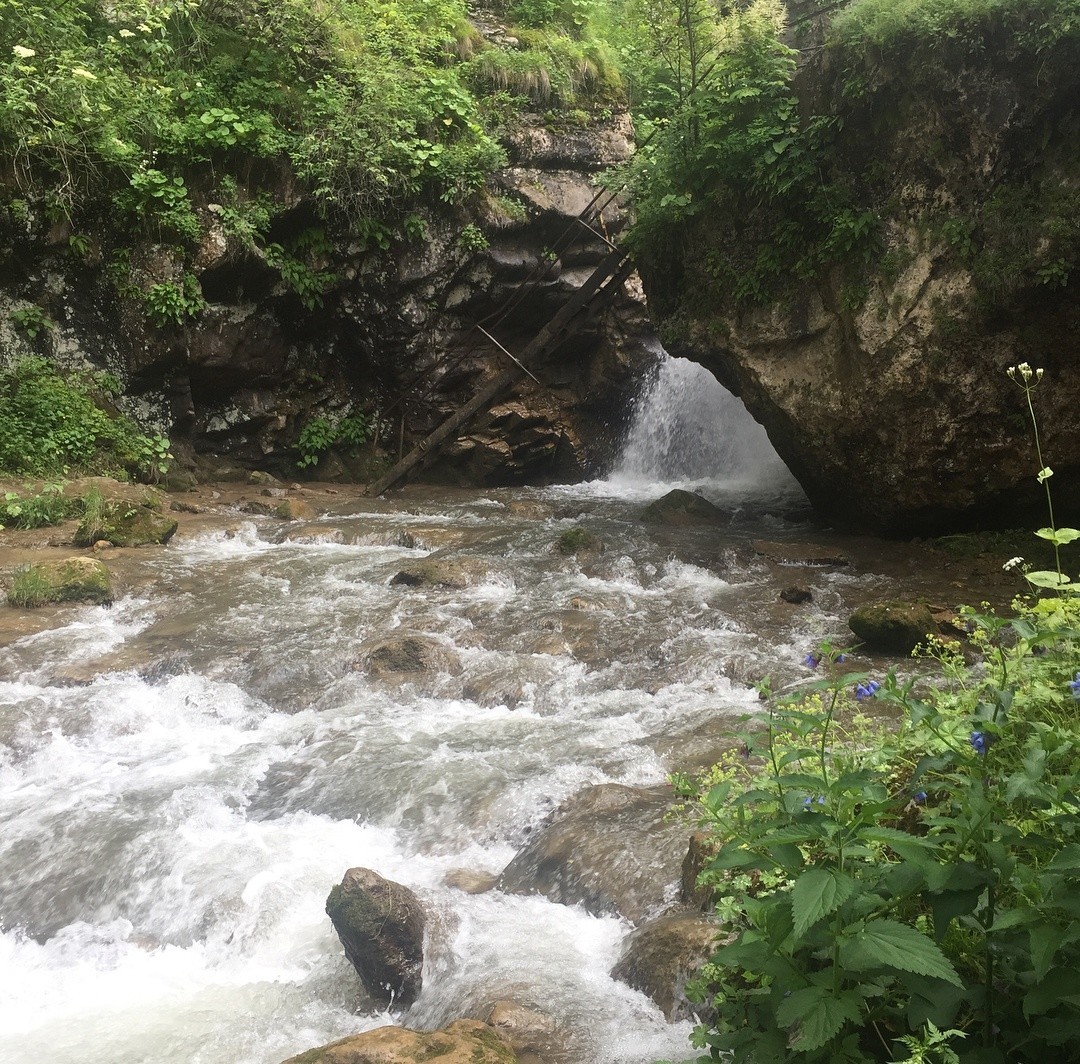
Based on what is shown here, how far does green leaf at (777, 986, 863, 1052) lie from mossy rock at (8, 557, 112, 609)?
7.30 metres

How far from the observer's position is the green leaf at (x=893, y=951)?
1.65 m

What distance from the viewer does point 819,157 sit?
864 centimetres

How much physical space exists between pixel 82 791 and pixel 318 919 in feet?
6.48

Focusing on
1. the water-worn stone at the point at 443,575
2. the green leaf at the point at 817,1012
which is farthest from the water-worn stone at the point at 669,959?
the water-worn stone at the point at 443,575

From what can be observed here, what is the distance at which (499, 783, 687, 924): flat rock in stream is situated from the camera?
3822mm

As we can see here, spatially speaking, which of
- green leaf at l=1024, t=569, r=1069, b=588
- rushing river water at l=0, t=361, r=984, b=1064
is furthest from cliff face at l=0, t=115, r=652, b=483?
green leaf at l=1024, t=569, r=1069, b=588

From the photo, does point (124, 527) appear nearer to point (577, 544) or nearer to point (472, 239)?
point (577, 544)

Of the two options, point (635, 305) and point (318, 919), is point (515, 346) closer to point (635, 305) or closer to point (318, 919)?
point (635, 305)

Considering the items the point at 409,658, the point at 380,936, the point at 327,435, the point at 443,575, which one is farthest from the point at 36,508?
the point at 380,936

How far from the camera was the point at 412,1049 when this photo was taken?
265cm

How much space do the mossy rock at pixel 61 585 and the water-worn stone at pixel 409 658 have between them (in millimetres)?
2791

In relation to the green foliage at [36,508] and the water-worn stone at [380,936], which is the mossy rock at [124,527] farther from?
the water-worn stone at [380,936]

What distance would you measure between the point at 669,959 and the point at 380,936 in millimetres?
1126

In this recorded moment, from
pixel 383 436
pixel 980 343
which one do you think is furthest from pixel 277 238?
pixel 980 343
